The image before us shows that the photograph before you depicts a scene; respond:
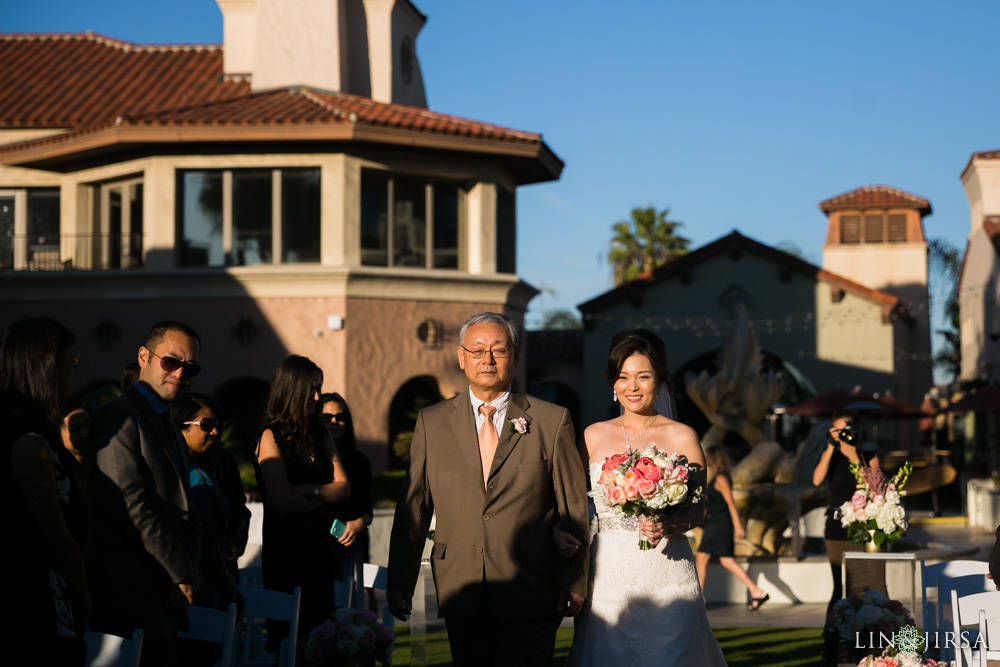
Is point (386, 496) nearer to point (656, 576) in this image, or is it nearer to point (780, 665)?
point (780, 665)

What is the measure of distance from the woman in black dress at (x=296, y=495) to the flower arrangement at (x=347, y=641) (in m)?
0.74

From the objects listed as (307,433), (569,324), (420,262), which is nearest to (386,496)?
(420,262)

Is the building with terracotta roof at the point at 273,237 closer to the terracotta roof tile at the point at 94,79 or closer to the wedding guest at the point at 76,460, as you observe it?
the terracotta roof tile at the point at 94,79

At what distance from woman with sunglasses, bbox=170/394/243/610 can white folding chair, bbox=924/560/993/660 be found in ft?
14.7

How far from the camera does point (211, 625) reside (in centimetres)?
572

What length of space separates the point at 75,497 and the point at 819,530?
50.9ft

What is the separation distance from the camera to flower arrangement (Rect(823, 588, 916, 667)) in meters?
8.05

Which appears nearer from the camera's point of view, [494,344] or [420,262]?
[494,344]

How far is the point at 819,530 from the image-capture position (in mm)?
18891

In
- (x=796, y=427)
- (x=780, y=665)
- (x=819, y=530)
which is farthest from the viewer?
(x=796, y=427)

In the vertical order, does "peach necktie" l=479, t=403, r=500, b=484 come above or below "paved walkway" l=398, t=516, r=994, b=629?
above

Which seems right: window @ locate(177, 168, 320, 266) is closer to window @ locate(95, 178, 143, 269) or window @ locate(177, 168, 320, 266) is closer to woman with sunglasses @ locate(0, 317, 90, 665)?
window @ locate(95, 178, 143, 269)

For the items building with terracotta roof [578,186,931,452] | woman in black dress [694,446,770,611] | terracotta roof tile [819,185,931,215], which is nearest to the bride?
woman in black dress [694,446,770,611]

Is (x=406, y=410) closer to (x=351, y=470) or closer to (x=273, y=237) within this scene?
(x=273, y=237)
